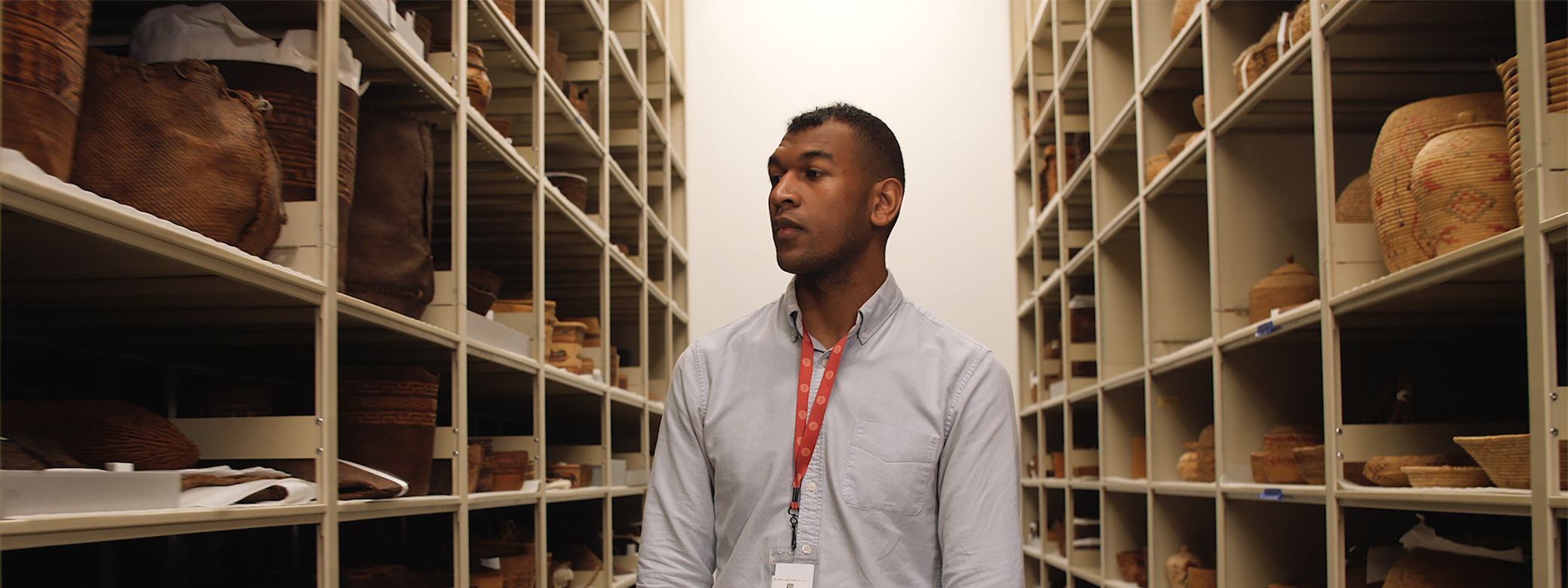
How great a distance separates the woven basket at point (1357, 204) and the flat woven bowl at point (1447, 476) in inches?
26.1

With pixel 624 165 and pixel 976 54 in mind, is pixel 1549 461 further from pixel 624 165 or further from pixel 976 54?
pixel 976 54

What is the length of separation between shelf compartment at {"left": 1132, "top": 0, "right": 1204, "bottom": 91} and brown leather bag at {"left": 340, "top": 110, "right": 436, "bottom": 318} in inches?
96.5

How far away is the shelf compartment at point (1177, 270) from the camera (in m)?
4.27

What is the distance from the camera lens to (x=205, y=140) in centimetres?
182

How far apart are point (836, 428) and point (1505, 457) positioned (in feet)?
4.05

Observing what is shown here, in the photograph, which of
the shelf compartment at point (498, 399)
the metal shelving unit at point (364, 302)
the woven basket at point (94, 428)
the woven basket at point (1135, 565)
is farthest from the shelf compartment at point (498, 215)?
the woven basket at point (1135, 565)

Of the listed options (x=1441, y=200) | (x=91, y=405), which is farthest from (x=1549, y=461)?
(x=91, y=405)

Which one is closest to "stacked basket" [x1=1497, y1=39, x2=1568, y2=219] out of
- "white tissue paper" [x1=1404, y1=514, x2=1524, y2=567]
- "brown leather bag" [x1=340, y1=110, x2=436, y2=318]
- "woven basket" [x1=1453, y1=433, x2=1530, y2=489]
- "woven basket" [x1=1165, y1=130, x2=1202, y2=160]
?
"woven basket" [x1=1453, y1=433, x2=1530, y2=489]

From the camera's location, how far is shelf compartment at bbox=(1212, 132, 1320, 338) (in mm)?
3486

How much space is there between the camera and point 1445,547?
8.41 feet

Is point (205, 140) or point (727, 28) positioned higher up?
point (727, 28)

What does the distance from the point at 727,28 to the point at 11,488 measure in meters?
5.97

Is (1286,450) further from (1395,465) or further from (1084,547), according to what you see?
(1084,547)

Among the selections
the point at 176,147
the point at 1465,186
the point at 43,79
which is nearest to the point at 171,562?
the point at 176,147
